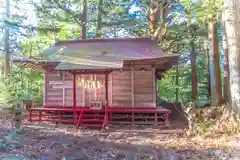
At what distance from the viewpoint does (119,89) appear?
11.5 metres

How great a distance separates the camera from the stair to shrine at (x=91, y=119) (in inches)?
416

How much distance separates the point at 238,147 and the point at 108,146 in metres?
3.55

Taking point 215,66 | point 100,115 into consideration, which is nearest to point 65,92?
point 100,115

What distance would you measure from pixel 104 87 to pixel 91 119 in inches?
67.7

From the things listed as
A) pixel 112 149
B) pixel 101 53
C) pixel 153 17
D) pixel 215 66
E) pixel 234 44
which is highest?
pixel 153 17

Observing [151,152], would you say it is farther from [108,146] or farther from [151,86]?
[151,86]

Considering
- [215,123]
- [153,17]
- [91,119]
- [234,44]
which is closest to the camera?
[234,44]

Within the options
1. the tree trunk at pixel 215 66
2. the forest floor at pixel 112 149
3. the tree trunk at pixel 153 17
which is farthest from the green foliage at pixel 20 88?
the tree trunk at pixel 215 66

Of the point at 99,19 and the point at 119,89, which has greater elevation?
the point at 99,19

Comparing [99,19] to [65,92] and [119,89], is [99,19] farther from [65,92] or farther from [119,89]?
[119,89]

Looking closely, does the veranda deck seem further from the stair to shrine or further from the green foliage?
the green foliage

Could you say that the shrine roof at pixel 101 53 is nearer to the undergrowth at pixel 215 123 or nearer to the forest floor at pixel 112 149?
the undergrowth at pixel 215 123

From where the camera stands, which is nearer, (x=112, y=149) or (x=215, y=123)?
(x=112, y=149)

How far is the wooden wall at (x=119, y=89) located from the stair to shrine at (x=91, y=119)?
0.61 m
